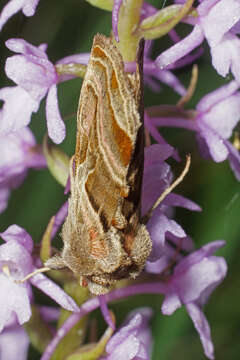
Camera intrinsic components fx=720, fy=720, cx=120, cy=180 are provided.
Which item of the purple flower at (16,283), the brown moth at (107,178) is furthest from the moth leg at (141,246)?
the purple flower at (16,283)

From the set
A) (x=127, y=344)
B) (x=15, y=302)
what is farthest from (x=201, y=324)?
(x=15, y=302)

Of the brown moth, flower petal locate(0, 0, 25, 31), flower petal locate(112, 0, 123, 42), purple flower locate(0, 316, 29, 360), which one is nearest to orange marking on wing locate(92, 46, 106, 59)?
the brown moth

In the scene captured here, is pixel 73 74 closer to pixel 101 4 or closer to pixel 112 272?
pixel 101 4

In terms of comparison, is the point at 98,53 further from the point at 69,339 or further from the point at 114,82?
the point at 69,339

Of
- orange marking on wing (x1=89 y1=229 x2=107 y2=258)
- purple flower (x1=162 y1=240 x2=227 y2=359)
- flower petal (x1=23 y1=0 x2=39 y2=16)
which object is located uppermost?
flower petal (x1=23 y1=0 x2=39 y2=16)

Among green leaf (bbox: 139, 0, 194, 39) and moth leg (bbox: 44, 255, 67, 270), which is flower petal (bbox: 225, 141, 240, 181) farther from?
moth leg (bbox: 44, 255, 67, 270)

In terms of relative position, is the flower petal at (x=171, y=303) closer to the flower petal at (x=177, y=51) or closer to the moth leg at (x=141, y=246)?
the moth leg at (x=141, y=246)
